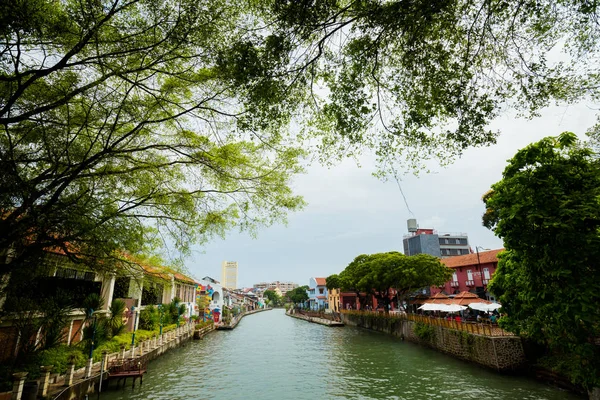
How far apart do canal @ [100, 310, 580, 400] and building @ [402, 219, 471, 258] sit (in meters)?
35.8

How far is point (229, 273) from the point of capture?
16462cm

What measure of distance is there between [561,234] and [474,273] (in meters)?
33.8

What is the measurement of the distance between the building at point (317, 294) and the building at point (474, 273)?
46366 millimetres

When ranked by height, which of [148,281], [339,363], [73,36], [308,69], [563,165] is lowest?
[339,363]

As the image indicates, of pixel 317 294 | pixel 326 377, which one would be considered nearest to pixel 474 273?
pixel 326 377

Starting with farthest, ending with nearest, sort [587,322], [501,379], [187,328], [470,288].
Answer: [470,288] → [187,328] → [501,379] → [587,322]

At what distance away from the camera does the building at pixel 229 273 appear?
16199 cm

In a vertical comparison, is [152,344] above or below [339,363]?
above

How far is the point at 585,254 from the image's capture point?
293 inches

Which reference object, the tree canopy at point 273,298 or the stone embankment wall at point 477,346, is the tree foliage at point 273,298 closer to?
the tree canopy at point 273,298

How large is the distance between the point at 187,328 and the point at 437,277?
25.4 metres

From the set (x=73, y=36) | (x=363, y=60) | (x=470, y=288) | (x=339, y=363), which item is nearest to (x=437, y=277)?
(x=470, y=288)

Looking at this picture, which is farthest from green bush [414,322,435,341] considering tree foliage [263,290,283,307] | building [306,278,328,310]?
tree foliage [263,290,283,307]

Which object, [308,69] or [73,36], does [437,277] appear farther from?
[73,36]
